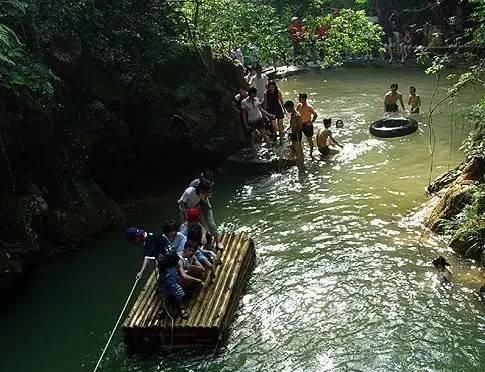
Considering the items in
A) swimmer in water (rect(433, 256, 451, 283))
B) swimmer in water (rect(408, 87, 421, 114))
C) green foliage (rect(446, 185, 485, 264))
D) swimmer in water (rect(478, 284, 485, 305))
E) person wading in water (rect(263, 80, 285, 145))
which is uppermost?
person wading in water (rect(263, 80, 285, 145))

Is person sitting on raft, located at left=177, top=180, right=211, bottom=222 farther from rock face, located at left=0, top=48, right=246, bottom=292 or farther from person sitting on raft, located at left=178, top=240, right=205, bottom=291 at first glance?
rock face, located at left=0, top=48, right=246, bottom=292

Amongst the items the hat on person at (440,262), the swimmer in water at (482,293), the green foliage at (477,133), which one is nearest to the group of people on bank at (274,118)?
the green foliage at (477,133)

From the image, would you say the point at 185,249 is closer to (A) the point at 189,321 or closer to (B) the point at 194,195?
(B) the point at 194,195

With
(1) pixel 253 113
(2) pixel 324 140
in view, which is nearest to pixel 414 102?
(2) pixel 324 140

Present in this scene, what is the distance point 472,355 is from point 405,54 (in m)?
24.5

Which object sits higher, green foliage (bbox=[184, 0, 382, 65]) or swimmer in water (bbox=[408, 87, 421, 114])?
green foliage (bbox=[184, 0, 382, 65])

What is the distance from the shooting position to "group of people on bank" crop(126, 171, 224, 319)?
853 centimetres

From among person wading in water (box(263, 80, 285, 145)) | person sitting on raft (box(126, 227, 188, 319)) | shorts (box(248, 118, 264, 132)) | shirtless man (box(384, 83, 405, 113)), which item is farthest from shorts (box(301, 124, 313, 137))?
person sitting on raft (box(126, 227, 188, 319))

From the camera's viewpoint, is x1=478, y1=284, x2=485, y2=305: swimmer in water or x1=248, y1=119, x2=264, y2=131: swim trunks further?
x1=248, y1=119, x2=264, y2=131: swim trunks

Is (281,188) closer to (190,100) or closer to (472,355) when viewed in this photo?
(190,100)

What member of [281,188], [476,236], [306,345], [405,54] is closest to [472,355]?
[306,345]

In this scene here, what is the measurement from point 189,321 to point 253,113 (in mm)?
9563

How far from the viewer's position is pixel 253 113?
55.4 feet

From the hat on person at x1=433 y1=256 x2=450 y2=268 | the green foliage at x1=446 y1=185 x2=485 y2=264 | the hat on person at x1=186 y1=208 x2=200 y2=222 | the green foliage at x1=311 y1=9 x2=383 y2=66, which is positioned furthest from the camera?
the green foliage at x1=311 y1=9 x2=383 y2=66
